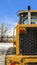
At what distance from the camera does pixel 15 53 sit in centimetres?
780

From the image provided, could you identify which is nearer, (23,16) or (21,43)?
(21,43)

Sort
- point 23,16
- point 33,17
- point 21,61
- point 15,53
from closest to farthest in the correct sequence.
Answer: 1. point 21,61
2. point 15,53
3. point 33,17
4. point 23,16

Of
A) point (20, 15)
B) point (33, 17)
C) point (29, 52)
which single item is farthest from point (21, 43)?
point (20, 15)

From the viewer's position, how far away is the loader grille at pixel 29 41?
7.53 m

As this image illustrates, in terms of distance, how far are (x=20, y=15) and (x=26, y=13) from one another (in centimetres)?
50

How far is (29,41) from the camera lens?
7.56 metres

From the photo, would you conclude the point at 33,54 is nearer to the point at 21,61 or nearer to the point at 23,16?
the point at 21,61

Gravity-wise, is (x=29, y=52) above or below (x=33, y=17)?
below

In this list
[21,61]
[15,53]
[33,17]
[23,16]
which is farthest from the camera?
[23,16]

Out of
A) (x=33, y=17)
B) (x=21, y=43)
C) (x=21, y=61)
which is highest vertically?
(x=33, y=17)

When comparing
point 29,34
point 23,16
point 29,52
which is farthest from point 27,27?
point 23,16

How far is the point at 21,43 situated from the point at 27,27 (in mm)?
466

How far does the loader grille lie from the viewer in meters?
7.53

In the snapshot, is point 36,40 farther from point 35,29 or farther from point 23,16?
point 23,16
